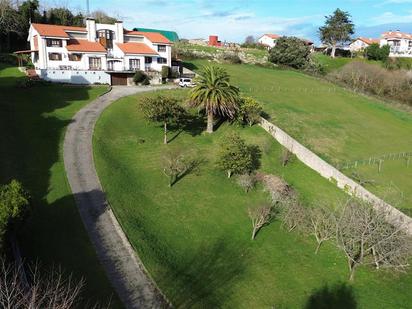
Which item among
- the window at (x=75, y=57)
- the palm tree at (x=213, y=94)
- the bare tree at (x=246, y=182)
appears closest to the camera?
the bare tree at (x=246, y=182)

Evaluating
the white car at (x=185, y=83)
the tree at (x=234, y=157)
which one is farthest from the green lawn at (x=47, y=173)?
the white car at (x=185, y=83)

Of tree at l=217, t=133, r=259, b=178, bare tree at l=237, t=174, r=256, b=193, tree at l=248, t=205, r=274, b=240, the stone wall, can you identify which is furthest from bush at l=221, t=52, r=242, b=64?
tree at l=248, t=205, r=274, b=240

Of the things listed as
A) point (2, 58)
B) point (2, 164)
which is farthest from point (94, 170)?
point (2, 58)

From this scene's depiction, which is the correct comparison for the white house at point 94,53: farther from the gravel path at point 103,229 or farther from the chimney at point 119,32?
the gravel path at point 103,229

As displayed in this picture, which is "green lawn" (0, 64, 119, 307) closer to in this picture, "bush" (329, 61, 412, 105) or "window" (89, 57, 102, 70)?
"window" (89, 57, 102, 70)

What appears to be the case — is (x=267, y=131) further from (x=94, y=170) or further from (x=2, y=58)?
(x=2, y=58)
